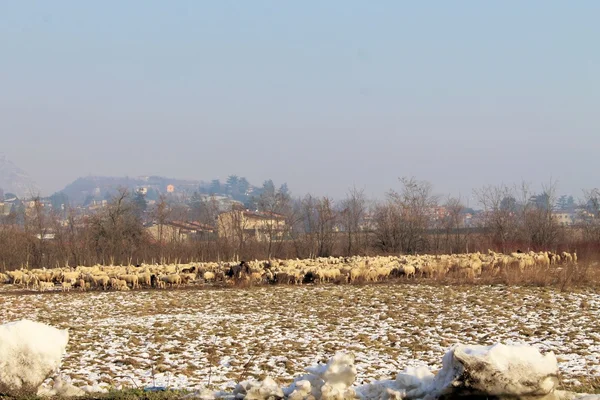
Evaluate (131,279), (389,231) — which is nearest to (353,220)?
(389,231)

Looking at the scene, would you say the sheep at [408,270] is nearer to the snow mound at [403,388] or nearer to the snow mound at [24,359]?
the snow mound at [403,388]

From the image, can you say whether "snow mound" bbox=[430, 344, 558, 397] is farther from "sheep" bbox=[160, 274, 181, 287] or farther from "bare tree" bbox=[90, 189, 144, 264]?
A: "bare tree" bbox=[90, 189, 144, 264]

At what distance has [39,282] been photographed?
99.9 feet

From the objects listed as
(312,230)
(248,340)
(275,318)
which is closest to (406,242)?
(312,230)

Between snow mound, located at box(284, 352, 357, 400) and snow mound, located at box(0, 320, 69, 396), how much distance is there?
269cm

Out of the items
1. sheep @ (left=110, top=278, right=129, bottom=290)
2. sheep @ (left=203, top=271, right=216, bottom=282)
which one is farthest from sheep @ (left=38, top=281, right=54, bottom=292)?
sheep @ (left=203, top=271, right=216, bottom=282)

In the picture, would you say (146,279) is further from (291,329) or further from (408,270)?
(291,329)

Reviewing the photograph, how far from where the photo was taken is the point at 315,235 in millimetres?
53375

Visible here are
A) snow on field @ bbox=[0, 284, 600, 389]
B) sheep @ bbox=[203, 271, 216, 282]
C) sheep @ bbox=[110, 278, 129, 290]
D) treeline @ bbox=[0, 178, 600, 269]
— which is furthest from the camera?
treeline @ bbox=[0, 178, 600, 269]

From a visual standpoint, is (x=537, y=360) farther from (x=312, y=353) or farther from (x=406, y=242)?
(x=406, y=242)

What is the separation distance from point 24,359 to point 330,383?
3.33m

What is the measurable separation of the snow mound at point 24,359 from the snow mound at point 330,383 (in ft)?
8.81

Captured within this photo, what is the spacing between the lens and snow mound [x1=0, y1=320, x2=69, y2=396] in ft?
23.0

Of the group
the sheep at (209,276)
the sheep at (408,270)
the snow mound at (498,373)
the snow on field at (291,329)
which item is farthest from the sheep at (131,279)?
the snow mound at (498,373)
